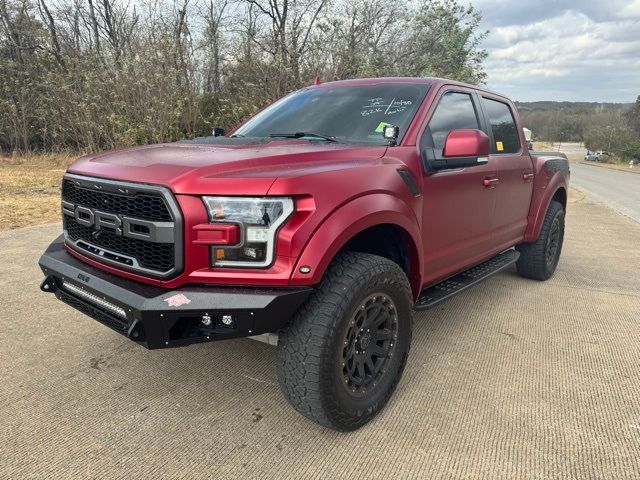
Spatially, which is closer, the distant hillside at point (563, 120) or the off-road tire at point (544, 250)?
the off-road tire at point (544, 250)

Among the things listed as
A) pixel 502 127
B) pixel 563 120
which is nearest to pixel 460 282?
pixel 502 127

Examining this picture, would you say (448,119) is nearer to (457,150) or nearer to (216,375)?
(457,150)

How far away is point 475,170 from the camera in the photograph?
345cm

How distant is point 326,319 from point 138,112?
15.1 m

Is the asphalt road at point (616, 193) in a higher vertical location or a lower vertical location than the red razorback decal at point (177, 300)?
lower

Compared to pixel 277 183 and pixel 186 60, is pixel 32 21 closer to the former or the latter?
pixel 186 60

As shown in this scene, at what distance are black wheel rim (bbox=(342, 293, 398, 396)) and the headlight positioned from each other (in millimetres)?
563

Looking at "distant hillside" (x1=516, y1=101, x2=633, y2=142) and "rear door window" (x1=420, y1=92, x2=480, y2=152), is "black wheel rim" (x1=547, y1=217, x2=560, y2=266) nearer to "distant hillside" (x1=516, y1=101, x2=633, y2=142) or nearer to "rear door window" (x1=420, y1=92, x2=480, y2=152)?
"rear door window" (x1=420, y1=92, x2=480, y2=152)

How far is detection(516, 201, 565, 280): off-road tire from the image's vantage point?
196 inches

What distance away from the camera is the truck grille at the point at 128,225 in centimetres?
209

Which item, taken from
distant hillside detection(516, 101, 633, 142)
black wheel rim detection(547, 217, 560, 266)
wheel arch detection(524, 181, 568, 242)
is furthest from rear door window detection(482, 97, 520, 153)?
distant hillside detection(516, 101, 633, 142)

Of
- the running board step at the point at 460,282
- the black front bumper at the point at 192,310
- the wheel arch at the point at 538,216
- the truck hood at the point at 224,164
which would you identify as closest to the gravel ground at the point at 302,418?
the running board step at the point at 460,282

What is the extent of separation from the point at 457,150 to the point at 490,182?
36.9 inches

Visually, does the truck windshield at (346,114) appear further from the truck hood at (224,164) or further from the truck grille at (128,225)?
the truck grille at (128,225)
